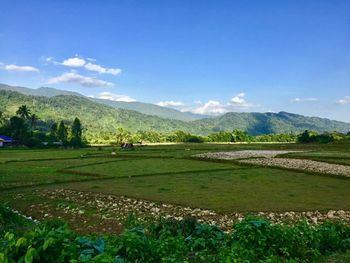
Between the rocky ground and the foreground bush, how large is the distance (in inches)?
289

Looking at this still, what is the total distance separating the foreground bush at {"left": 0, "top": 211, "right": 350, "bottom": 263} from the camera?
7.81 metres

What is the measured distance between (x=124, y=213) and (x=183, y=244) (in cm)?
1363

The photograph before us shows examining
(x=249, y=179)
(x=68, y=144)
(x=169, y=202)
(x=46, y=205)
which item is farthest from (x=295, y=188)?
(x=68, y=144)

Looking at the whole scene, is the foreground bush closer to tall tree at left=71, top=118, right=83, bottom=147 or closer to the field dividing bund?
the field dividing bund

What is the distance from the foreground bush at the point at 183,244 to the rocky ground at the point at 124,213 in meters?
7.35

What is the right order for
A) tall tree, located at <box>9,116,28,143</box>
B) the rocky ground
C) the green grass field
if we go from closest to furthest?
the rocky ground, the green grass field, tall tree, located at <box>9,116,28,143</box>

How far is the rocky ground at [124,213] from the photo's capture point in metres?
22.4

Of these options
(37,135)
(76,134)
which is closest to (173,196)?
(76,134)

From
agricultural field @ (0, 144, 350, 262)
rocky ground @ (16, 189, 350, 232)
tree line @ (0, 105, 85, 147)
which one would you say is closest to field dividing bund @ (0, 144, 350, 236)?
agricultural field @ (0, 144, 350, 262)

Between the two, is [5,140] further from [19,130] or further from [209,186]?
[209,186]

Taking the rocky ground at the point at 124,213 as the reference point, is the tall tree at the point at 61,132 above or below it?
above

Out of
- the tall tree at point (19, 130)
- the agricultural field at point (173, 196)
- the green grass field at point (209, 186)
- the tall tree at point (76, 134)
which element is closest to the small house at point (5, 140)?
the tall tree at point (19, 130)

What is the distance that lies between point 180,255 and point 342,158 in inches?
2500

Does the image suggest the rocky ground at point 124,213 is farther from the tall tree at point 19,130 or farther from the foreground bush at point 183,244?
the tall tree at point 19,130
